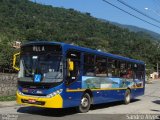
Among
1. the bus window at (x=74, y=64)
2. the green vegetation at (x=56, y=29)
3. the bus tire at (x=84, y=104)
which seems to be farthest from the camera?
the green vegetation at (x=56, y=29)

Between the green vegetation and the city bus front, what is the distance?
1270cm

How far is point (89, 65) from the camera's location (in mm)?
16469

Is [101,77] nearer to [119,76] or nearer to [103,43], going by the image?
[119,76]

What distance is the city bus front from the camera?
13961 millimetres

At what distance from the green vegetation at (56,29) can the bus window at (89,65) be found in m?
11.7

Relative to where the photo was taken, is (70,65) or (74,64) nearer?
(70,65)

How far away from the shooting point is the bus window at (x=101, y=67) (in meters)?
17.4

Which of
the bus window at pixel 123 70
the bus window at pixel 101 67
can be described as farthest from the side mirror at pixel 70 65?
the bus window at pixel 123 70

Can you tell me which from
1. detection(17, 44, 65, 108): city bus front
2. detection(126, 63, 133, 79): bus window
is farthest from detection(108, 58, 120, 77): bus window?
detection(17, 44, 65, 108): city bus front

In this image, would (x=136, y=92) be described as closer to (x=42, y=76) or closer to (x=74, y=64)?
(x=74, y=64)

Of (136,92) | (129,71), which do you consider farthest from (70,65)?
(136,92)

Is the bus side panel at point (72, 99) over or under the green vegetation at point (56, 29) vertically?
under

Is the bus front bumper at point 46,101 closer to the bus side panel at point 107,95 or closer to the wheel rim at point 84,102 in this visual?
the wheel rim at point 84,102

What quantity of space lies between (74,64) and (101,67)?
3032mm
